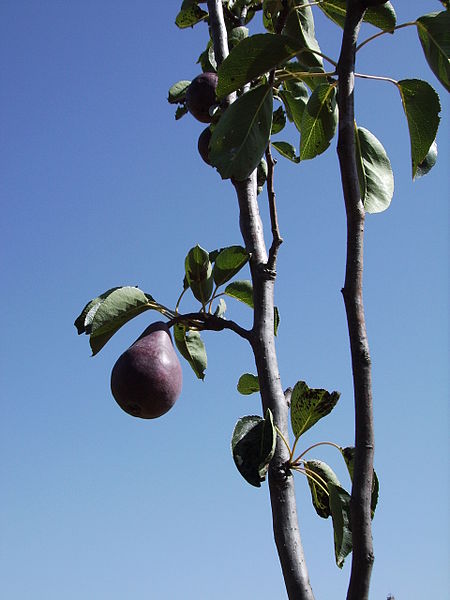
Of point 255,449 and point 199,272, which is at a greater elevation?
point 199,272

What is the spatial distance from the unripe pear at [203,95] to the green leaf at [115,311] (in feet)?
1.77

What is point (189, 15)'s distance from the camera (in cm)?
216

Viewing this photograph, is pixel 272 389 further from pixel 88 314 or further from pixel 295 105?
pixel 295 105

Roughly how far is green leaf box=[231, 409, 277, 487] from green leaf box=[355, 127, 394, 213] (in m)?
0.54

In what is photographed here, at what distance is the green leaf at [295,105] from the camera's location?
1778mm

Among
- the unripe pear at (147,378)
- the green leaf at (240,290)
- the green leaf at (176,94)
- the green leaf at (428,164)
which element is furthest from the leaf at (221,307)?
the green leaf at (176,94)

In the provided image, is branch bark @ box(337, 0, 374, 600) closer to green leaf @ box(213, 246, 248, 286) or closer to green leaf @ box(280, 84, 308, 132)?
green leaf @ box(213, 246, 248, 286)

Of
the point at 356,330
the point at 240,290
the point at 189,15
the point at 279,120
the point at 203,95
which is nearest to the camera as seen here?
the point at 356,330

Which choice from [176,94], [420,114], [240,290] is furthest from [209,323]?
[176,94]

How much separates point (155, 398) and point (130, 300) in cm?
24

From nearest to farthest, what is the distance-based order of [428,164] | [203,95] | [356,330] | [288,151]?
[356,330] < [428,164] < [203,95] < [288,151]

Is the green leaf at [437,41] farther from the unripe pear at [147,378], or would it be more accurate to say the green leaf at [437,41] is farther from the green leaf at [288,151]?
the green leaf at [288,151]

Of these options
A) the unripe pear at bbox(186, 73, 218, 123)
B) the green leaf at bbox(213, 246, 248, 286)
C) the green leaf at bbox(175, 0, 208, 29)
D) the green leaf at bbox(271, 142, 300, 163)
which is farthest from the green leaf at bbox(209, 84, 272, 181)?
the green leaf at bbox(175, 0, 208, 29)

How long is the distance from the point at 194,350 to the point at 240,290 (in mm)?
184
